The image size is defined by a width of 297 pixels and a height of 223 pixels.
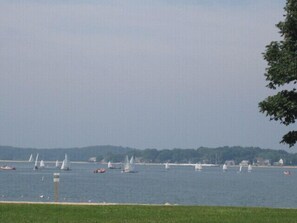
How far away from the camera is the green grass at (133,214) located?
23.3m

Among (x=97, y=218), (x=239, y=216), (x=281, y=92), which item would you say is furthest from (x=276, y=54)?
(x=97, y=218)

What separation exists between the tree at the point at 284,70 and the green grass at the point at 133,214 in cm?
319

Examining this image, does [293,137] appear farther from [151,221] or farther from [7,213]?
[7,213]

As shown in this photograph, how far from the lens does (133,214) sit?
24.9 meters

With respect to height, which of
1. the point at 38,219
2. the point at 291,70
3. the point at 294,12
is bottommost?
the point at 38,219

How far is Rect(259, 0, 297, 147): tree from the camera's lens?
2277 centimetres

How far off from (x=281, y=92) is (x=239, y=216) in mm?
4250

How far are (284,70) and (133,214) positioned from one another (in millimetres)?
6554

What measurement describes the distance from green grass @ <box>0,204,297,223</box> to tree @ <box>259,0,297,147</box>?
125 inches

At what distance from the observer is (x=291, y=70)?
22453 millimetres

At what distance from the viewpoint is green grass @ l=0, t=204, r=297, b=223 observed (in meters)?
23.3

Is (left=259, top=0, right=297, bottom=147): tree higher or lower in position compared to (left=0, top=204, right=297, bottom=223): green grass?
higher

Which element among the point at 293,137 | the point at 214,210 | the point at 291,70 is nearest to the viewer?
the point at 291,70

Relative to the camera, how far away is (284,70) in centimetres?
2264
